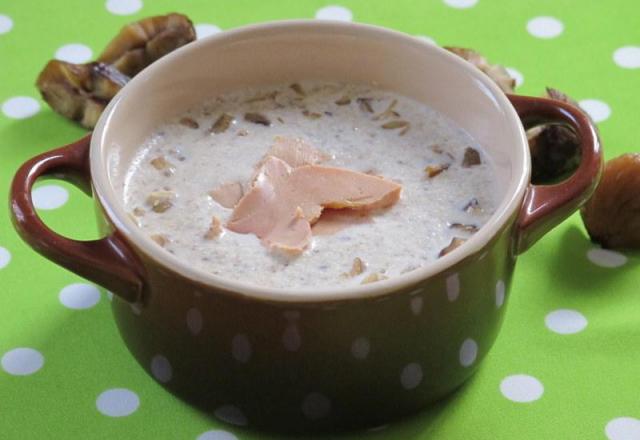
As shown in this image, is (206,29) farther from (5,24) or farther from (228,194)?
(228,194)

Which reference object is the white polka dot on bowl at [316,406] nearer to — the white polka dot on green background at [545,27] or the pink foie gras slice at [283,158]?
the pink foie gras slice at [283,158]

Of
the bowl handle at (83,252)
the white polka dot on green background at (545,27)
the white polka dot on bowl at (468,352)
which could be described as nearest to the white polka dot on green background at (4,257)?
the bowl handle at (83,252)

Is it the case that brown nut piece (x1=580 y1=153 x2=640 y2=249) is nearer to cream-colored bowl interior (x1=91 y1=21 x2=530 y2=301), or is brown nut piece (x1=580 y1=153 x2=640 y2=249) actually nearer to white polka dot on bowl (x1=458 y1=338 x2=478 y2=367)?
cream-colored bowl interior (x1=91 y1=21 x2=530 y2=301)

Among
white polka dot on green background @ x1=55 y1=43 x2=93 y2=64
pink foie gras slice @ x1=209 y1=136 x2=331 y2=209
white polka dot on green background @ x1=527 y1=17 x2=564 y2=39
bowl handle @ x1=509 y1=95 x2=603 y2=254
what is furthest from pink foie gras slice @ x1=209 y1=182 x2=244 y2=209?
white polka dot on green background @ x1=527 y1=17 x2=564 y2=39

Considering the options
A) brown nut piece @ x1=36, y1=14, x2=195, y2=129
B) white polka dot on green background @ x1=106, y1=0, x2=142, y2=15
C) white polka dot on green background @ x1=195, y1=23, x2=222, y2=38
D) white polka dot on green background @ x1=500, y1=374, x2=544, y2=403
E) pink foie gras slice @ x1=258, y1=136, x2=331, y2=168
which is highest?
pink foie gras slice @ x1=258, y1=136, x2=331, y2=168

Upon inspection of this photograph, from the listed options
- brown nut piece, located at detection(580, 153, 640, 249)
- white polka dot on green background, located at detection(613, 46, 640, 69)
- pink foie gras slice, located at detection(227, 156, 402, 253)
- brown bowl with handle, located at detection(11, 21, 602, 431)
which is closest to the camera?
brown bowl with handle, located at detection(11, 21, 602, 431)
